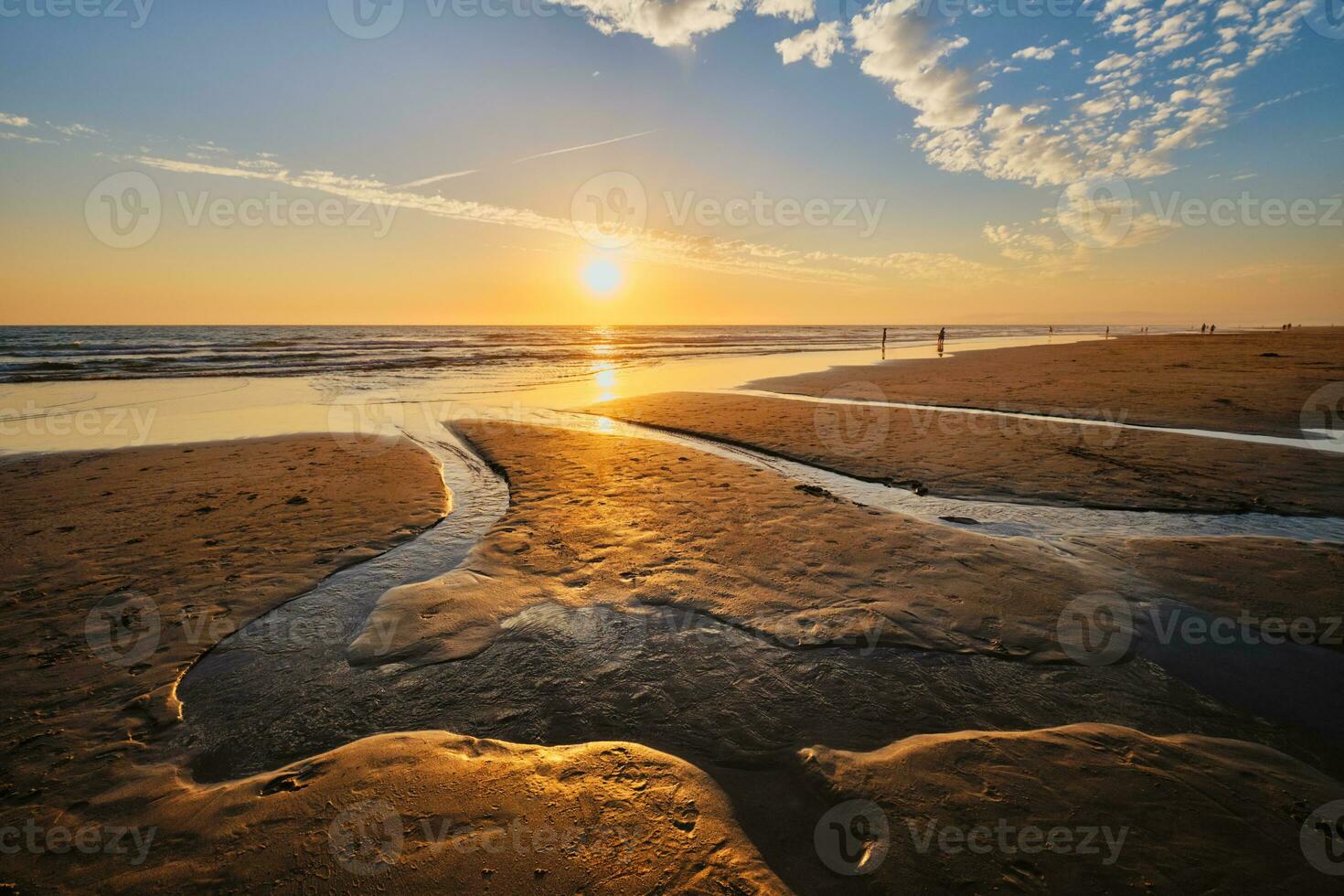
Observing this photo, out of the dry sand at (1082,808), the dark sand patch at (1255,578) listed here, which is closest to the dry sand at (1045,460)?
the dark sand patch at (1255,578)

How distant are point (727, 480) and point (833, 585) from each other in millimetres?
4455

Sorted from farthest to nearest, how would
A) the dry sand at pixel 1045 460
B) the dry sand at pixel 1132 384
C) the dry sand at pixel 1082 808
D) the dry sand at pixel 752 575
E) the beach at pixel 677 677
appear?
the dry sand at pixel 1132 384 → the dry sand at pixel 1045 460 → the dry sand at pixel 752 575 → the beach at pixel 677 677 → the dry sand at pixel 1082 808

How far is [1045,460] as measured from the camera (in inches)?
436

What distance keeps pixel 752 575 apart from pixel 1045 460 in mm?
8738

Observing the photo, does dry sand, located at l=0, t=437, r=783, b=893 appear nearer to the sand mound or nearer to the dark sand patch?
the sand mound

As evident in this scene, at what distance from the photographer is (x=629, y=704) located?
4.18 m

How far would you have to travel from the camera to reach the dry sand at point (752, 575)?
17.0ft

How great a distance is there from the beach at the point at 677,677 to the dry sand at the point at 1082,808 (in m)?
0.02

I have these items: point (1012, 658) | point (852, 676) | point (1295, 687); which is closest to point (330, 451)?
point (852, 676)

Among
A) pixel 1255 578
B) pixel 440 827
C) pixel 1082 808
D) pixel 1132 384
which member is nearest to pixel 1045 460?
pixel 1255 578

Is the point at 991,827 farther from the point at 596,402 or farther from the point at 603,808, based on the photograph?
the point at 596,402

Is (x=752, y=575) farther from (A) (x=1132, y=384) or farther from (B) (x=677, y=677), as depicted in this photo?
(A) (x=1132, y=384)

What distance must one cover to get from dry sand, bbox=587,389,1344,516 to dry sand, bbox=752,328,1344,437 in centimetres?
349

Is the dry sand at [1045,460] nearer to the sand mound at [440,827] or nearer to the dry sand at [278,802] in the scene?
the sand mound at [440,827]
